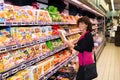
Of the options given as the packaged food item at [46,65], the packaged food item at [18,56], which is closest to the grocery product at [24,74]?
the packaged food item at [18,56]

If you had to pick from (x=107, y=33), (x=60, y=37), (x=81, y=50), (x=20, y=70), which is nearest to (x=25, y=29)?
(x=20, y=70)

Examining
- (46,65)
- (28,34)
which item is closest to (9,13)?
(28,34)

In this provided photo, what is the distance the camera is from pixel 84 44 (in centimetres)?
295

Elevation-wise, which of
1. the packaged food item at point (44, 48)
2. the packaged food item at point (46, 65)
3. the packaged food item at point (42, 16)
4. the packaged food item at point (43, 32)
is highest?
the packaged food item at point (42, 16)

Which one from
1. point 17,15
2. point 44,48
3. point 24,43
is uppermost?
point 17,15

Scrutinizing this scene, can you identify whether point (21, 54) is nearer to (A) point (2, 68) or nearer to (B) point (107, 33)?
(A) point (2, 68)

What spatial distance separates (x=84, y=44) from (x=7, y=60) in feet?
4.59

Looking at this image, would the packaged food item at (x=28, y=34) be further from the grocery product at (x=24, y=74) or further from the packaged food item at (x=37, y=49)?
the grocery product at (x=24, y=74)

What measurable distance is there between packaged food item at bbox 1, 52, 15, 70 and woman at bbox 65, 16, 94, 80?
127 cm

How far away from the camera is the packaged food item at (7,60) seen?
186cm

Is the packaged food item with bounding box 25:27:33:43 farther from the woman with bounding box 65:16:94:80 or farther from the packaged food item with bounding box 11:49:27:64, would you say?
the woman with bounding box 65:16:94:80

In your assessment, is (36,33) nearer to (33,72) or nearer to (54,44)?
(33,72)

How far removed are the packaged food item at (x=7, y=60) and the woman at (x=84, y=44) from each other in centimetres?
127

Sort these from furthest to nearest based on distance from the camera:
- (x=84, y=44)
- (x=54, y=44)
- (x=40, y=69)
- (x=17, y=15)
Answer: (x=54, y=44), (x=84, y=44), (x=40, y=69), (x=17, y=15)
